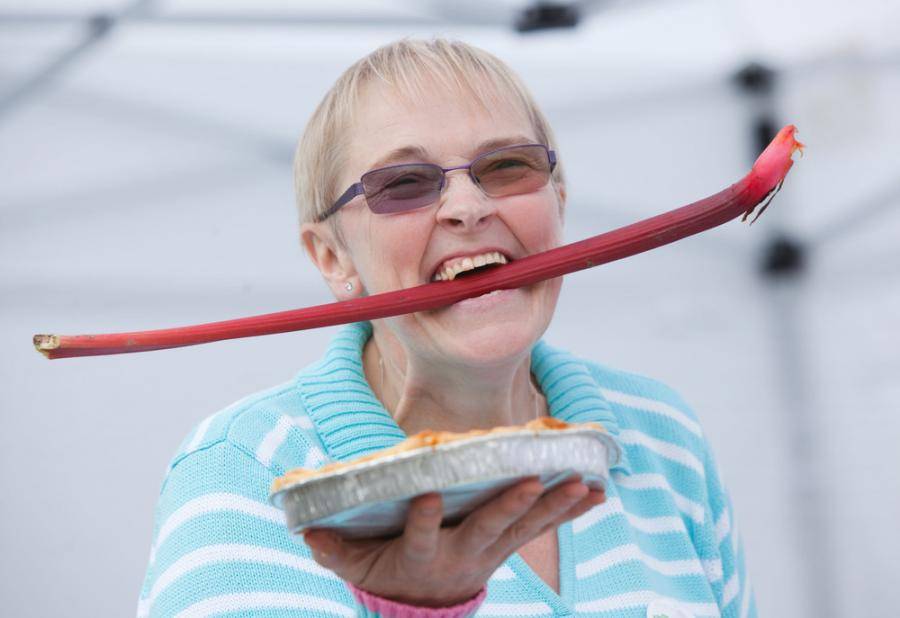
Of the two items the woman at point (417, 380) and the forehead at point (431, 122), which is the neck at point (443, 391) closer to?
the woman at point (417, 380)

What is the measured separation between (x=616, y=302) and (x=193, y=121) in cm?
95

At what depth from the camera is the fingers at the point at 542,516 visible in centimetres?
66

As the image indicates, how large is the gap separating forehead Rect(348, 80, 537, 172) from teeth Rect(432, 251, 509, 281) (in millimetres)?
102

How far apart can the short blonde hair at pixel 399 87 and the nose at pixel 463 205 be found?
4.0 inches

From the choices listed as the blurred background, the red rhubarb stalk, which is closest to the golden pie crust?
the red rhubarb stalk

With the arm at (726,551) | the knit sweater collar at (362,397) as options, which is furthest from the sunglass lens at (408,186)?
the arm at (726,551)

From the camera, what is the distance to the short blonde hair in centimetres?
108

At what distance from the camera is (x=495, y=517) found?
65 centimetres

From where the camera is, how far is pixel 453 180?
1019 millimetres

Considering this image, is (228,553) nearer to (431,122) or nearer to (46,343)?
(46,343)

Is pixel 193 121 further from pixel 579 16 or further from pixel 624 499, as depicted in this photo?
pixel 624 499

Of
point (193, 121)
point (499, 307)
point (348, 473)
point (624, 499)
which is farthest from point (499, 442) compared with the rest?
point (193, 121)

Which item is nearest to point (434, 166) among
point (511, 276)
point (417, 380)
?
point (511, 276)

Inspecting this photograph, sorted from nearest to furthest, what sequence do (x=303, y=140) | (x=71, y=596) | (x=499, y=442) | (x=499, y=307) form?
(x=499, y=442), (x=499, y=307), (x=303, y=140), (x=71, y=596)
